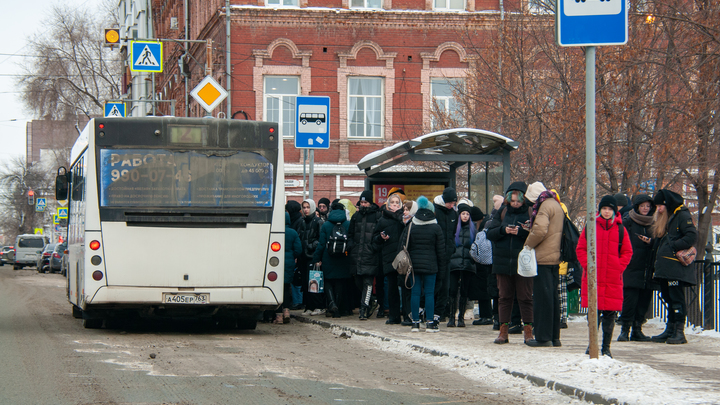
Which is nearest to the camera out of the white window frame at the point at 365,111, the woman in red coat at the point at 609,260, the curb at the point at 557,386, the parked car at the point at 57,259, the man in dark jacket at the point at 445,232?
the curb at the point at 557,386

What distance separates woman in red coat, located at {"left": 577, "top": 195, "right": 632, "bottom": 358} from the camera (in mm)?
9211

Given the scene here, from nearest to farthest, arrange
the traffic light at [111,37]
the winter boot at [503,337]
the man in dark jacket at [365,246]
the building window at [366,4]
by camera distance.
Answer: the winter boot at [503,337]
the man in dark jacket at [365,246]
the traffic light at [111,37]
the building window at [366,4]

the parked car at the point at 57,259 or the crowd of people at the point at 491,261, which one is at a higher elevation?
the crowd of people at the point at 491,261

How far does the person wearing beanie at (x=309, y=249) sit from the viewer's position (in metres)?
15.6

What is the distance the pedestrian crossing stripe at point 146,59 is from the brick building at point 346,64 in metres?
5.92

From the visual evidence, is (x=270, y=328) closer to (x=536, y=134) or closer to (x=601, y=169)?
(x=601, y=169)

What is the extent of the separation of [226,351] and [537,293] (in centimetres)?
360

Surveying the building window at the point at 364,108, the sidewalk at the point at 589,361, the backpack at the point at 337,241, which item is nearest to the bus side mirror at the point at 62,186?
the backpack at the point at 337,241

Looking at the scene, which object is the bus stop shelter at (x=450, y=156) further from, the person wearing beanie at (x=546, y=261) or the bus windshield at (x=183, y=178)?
the person wearing beanie at (x=546, y=261)

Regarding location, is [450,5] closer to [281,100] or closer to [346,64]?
[346,64]

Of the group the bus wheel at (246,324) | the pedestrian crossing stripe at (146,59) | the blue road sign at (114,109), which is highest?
the pedestrian crossing stripe at (146,59)

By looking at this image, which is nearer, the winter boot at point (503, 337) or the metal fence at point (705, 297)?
the winter boot at point (503, 337)

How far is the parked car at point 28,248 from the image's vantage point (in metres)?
57.9

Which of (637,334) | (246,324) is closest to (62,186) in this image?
(246,324)
